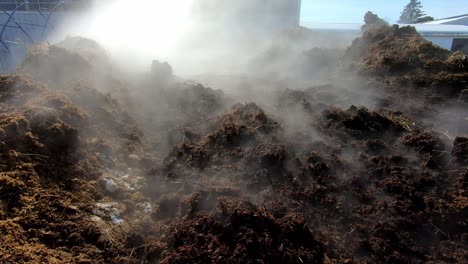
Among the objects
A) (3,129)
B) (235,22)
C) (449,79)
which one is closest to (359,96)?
(449,79)

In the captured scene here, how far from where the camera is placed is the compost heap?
11.5 ft

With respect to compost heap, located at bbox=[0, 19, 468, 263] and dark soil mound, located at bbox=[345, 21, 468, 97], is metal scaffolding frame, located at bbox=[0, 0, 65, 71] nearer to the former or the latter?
compost heap, located at bbox=[0, 19, 468, 263]

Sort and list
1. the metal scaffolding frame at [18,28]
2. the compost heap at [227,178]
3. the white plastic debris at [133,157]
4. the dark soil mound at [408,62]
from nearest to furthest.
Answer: the compost heap at [227,178]
the white plastic debris at [133,157]
the dark soil mound at [408,62]
the metal scaffolding frame at [18,28]

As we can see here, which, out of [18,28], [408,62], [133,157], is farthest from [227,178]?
[18,28]

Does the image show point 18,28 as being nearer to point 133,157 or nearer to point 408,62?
point 133,157

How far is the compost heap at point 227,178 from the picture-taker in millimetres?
3510

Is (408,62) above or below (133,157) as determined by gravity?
above


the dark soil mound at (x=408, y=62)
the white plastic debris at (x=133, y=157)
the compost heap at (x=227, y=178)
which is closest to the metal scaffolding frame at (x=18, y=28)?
the compost heap at (x=227, y=178)

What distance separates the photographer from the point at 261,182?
14.6 ft

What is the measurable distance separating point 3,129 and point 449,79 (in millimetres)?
7520

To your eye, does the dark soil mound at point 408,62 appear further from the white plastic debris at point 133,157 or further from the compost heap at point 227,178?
the white plastic debris at point 133,157

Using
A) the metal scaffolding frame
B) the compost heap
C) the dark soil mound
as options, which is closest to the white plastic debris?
the compost heap

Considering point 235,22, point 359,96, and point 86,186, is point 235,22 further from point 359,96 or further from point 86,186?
point 86,186

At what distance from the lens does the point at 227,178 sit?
15.1 ft
